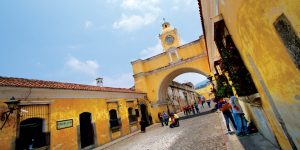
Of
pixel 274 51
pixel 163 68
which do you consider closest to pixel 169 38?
pixel 163 68

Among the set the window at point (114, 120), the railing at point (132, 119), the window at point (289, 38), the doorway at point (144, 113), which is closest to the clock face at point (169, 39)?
the doorway at point (144, 113)

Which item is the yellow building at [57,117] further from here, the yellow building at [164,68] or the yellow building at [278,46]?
the yellow building at [278,46]

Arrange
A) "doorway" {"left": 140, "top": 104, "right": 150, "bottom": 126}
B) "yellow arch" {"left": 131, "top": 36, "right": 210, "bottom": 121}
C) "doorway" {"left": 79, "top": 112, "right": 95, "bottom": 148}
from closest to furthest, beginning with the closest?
"doorway" {"left": 79, "top": 112, "right": 95, "bottom": 148}, "yellow arch" {"left": 131, "top": 36, "right": 210, "bottom": 121}, "doorway" {"left": 140, "top": 104, "right": 150, "bottom": 126}

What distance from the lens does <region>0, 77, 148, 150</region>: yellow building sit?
8.53m

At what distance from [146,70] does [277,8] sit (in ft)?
75.9

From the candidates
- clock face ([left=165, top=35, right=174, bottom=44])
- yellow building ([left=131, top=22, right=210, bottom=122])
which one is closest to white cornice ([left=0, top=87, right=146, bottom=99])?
yellow building ([left=131, top=22, right=210, bottom=122])

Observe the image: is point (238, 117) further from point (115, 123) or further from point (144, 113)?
point (144, 113)

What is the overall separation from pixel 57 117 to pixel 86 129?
299cm

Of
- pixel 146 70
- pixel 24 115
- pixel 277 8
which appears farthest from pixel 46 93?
pixel 146 70

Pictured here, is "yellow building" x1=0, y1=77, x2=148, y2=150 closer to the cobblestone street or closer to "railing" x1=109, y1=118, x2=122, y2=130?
"railing" x1=109, y1=118, x2=122, y2=130

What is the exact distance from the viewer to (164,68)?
923 inches

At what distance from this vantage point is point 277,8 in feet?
6.06

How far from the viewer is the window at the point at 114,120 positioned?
49.6 feet

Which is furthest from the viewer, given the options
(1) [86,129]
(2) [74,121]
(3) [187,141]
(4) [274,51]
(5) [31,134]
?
(1) [86,129]
